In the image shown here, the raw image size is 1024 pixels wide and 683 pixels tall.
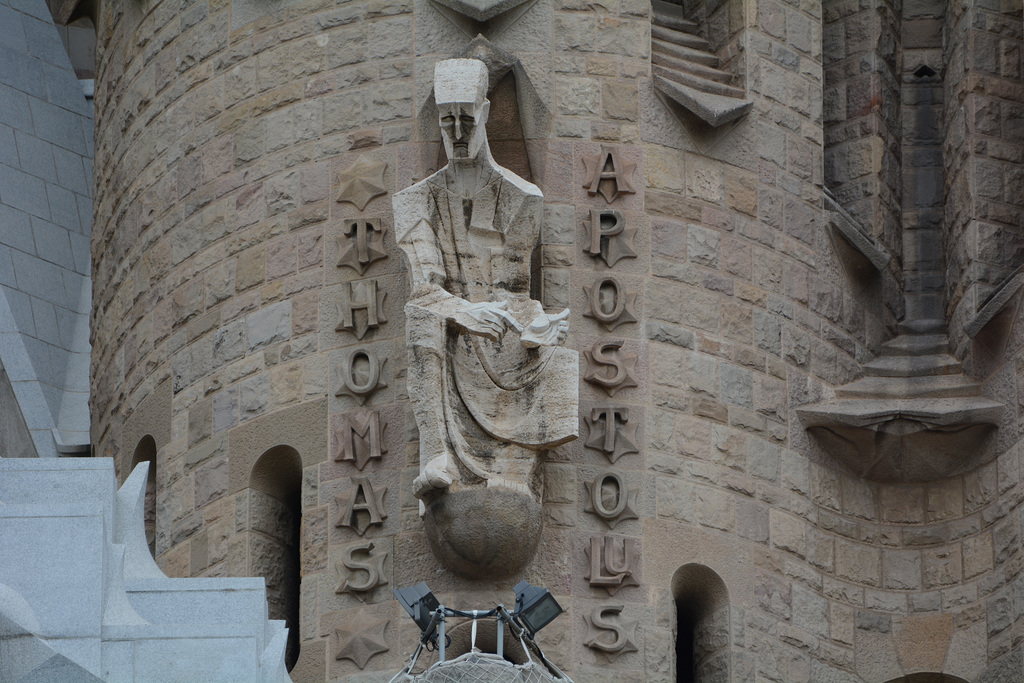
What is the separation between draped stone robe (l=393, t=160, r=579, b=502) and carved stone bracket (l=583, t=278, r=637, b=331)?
574mm

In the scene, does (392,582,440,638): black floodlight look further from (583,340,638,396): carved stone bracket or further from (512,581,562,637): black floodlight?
(583,340,638,396): carved stone bracket

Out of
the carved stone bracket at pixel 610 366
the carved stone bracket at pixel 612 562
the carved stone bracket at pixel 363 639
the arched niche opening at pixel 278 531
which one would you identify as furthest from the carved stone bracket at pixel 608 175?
the carved stone bracket at pixel 363 639

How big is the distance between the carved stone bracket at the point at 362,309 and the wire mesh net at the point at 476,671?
11.6 ft

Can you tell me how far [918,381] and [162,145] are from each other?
17.9 feet

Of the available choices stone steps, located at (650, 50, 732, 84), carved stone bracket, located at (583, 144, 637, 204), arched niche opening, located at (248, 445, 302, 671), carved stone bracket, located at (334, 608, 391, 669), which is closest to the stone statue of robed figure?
carved stone bracket, located at (334, 608, 391, 669)

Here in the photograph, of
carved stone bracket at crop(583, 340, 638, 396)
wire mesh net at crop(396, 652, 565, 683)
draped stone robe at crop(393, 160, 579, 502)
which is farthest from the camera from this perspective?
carved stone bracket at crop(583, 340, 638, 396)

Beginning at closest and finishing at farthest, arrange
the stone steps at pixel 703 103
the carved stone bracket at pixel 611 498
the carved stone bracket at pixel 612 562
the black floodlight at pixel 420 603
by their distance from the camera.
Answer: the black floodlight at pixel 420 603, the carved stone bracket at pixel 612 562, the carved stone bracket at pixel 611 498, the stone steps at pixel 703 103

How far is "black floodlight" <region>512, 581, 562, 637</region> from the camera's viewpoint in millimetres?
15998

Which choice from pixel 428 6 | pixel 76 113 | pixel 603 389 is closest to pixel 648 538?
pixel 603 389

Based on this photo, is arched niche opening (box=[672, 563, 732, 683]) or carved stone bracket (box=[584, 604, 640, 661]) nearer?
carved stone bracket (box=[584, 604, 640, 661])

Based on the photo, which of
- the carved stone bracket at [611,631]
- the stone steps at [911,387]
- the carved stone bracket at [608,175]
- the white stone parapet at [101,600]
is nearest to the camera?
the white stone parapet at [101,600]

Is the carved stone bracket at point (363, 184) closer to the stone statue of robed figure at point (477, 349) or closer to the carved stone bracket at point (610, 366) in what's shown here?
the stone statue of robed figure at point (477, 349)

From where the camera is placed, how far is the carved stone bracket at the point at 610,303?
61.8 ft

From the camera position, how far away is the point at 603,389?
1869 centimetres
